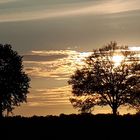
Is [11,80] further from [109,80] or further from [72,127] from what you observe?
[72,127]

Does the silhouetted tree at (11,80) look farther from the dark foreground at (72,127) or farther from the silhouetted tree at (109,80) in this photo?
the dark foreground at (72,127)

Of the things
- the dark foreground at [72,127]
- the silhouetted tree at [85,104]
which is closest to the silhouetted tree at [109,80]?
the silhouetted tree at [85,104]

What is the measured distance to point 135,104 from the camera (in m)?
81.0

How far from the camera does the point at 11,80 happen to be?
85.2 metres

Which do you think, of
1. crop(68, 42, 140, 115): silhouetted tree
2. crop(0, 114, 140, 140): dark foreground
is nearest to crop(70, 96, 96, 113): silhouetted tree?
crop(68, 42, 140, 115): silhouetted tree

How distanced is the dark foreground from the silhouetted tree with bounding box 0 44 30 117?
5276 cm

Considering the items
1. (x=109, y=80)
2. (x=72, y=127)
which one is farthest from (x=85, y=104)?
(x=72, y=127)

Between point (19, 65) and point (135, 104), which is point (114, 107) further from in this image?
point (19, 65)

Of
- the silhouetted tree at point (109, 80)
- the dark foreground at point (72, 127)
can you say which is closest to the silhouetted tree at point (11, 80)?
the silhouetted tree at point (109, 80)

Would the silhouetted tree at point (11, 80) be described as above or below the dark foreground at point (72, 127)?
above

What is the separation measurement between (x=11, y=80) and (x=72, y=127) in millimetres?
56018

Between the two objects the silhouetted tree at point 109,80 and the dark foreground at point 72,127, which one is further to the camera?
the silhouetted tree at point 109,80

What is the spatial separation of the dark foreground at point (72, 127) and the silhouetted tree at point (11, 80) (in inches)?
2077

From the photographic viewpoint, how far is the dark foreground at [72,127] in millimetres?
28453
